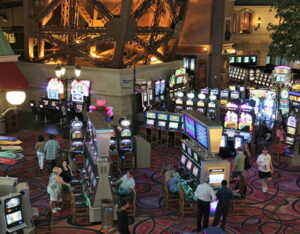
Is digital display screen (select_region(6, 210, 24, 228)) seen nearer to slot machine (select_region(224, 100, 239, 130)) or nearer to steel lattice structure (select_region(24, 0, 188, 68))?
slot machine (select_region(224, 100, 239, 130))

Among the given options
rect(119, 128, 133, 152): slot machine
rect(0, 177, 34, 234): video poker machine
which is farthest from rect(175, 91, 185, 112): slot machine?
rect(0, 177, 34, 234): video poker machine

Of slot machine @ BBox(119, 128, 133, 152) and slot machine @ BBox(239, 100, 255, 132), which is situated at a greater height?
slot machine @ BBox(239, 100, 255, 132)

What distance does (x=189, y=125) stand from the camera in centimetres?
1238

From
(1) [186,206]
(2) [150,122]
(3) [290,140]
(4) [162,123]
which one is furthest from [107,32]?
(1) [186,206]

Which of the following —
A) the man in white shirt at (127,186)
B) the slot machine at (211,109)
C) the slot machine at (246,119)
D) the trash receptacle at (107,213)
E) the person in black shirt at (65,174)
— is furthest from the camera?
the slot machine at (211,109)

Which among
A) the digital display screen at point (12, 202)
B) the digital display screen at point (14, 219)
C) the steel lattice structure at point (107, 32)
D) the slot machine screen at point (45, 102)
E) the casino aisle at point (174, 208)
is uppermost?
the steel lattice structure at point (107, 32)

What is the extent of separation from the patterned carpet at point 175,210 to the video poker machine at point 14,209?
3.71 feet

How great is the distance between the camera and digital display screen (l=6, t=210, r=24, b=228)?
8.49 m

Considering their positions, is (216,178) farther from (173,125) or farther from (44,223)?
(173,125)

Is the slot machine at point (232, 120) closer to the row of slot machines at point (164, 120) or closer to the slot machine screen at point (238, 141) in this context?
the slot machine screen at point (238, 141)

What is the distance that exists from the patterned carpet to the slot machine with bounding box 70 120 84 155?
1.38 metres

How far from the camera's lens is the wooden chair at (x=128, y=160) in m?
14.3

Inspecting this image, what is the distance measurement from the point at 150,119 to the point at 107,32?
489cm

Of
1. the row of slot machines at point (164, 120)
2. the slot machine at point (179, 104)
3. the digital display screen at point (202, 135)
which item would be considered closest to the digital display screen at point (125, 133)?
the row of slot machines at point (164, 120)
